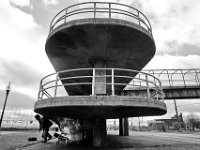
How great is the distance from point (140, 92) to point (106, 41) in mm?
10890

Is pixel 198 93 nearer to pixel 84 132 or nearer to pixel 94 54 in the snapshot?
pixel 84 132

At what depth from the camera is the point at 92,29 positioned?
27.4 ft

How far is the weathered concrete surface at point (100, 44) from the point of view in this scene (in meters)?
8.34

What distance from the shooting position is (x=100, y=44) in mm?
9289

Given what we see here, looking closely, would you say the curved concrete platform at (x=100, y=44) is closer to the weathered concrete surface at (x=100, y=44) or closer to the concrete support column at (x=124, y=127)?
the weathered concrete surface at (x=100, y=44)

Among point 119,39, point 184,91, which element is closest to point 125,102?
point 119,39

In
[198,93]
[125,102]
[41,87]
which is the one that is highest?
[198,93]

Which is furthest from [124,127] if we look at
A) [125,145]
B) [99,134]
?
[99,134]

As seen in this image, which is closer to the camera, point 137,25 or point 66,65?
point 137,25

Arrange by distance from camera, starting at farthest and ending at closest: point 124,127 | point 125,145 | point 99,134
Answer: point 124,127 < point 125,145 < point 99,134

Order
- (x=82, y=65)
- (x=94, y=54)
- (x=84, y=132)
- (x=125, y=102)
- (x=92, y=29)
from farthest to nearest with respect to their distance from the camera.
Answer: (x=84, y=132) → (x=82, y=65) → (x=94, y=54) → (x=92, y=29) → (x=125, y=102)

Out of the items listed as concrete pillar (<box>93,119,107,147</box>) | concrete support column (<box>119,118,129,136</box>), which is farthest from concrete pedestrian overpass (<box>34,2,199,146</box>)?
concrete support column (<box>119,118,129,136</box>)

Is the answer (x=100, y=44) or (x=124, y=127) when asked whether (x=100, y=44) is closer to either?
(x=100, y=44)

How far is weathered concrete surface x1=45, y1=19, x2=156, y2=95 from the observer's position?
8341mm
